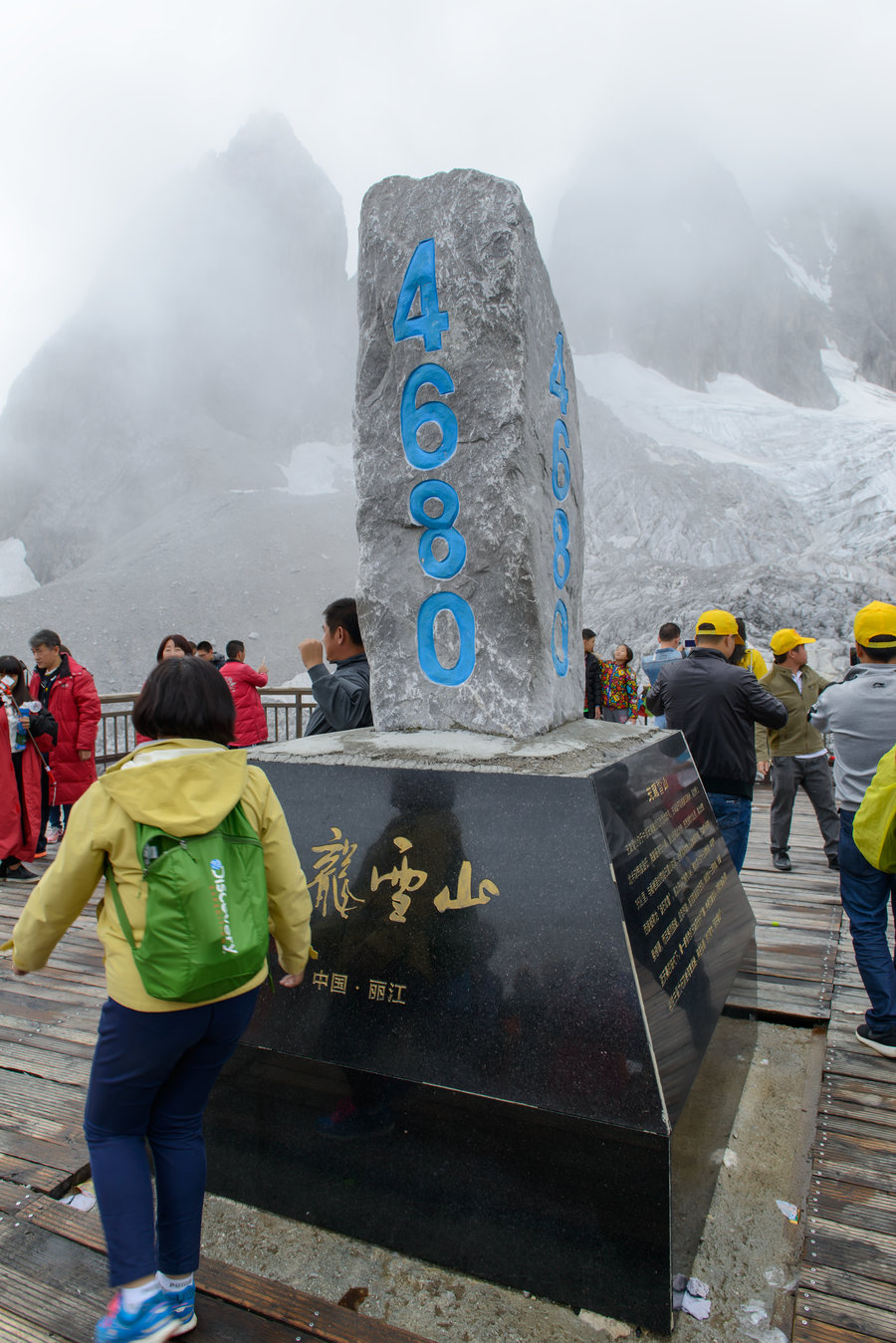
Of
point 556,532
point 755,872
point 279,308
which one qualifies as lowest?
point 755,872

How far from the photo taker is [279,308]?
50594 millimetres

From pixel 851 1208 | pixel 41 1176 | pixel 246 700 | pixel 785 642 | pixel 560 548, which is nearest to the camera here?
pixel 851 1208

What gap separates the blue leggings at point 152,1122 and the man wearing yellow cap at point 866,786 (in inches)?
90.2

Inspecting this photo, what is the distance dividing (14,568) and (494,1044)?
49.4 m

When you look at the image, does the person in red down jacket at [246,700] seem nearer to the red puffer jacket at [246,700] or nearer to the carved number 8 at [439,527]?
the red puffer jacket at [246,700]

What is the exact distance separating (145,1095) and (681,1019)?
53.0 inches

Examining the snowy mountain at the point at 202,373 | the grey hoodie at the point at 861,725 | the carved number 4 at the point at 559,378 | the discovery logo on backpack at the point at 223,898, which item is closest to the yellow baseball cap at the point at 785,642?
the grey hoodie at the point at 861,725

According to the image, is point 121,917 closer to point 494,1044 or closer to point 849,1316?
point 494,1044

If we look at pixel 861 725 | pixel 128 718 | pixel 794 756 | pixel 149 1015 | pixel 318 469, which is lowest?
pixel 128 718

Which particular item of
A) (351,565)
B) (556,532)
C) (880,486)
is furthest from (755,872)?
(880,486)

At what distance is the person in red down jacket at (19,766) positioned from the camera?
5117mm

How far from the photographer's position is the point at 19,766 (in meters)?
5.20

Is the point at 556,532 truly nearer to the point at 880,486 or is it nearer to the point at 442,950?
the point at 442,950

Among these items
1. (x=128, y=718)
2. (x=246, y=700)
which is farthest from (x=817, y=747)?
(x=128, y=718)
